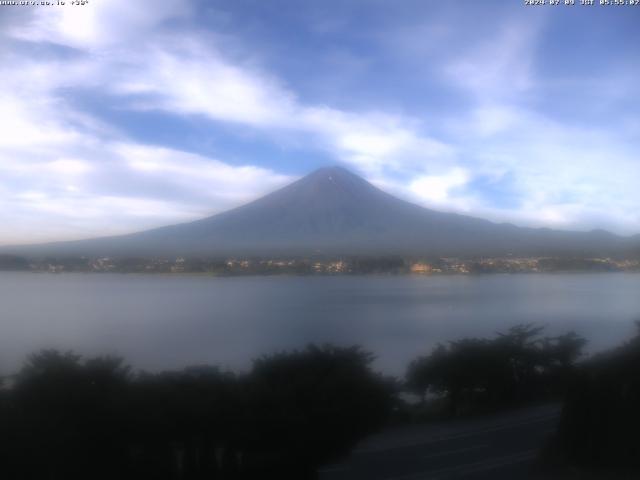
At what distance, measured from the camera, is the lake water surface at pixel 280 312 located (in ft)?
13.5

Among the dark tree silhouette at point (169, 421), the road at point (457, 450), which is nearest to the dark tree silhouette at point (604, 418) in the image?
the road at point (457, 450)

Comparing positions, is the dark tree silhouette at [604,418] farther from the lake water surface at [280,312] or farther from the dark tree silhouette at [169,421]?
the dark tree silhouette at [169,421]

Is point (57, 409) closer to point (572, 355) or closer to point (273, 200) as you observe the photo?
point (572, 355)

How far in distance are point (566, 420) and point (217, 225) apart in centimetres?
434

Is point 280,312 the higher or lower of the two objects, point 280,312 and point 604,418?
the higher

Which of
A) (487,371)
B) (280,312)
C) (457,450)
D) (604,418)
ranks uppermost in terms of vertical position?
(280,312)

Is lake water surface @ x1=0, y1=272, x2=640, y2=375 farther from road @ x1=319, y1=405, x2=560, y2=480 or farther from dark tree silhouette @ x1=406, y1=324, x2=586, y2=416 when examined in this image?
road @ x1=319, y1=405, x2=560, y2=480

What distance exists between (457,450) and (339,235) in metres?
3.58

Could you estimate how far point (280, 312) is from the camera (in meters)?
5.12

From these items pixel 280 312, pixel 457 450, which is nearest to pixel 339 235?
pixel 280 312

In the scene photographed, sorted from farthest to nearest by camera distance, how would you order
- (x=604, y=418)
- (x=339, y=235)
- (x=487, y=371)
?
(x=339, y=235), (x=487, y=371), (x=604, y=418)

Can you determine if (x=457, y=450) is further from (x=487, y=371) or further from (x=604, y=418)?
(x=604, y=418)

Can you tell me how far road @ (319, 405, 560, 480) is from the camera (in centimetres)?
371

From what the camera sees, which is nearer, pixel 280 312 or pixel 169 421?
pixel 169 421
